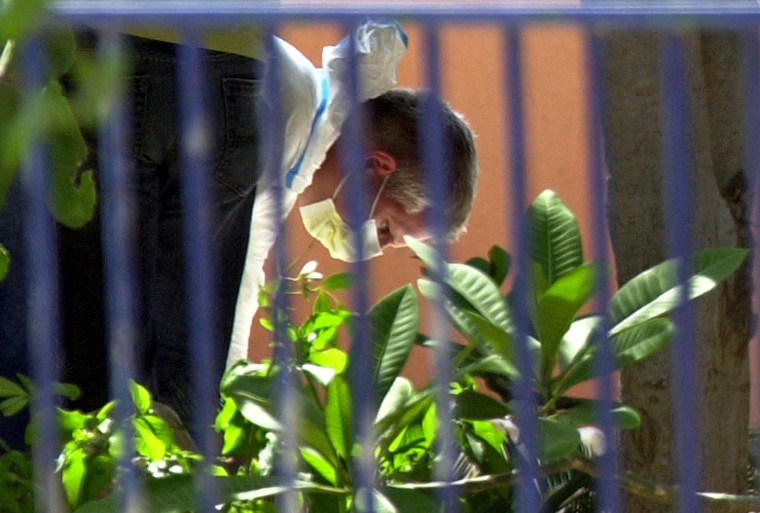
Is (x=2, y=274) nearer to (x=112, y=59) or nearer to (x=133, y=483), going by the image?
(x=133, y=483)

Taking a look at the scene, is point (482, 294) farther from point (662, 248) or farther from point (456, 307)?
point (662, 248)

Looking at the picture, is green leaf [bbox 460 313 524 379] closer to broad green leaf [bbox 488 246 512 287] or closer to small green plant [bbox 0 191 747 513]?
small green plant [bbox 0 191 747 513]

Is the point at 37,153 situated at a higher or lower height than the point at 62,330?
higher

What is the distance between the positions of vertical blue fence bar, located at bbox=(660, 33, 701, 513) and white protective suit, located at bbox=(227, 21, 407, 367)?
0.77 m

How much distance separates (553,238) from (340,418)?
415 millimetres

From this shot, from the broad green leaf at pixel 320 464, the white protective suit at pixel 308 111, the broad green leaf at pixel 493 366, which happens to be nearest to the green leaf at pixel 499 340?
the broad green leaf at pixel 493 366

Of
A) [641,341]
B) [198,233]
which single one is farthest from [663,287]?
[198,233]

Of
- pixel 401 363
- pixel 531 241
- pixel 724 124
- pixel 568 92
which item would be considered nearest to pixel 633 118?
pixel 724 124

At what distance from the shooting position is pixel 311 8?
1.56m

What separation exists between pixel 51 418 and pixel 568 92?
2.61 metres

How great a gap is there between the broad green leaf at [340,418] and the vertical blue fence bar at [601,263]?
29cm

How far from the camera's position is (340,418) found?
5.58 ft

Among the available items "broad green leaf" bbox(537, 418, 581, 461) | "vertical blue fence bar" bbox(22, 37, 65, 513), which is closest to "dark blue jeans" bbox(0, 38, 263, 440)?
"vertical blue fence bar" bbox(22, 37, 65, 513)

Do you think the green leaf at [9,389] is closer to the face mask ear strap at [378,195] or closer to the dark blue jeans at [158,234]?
the dark blue jeans at [158,234]
